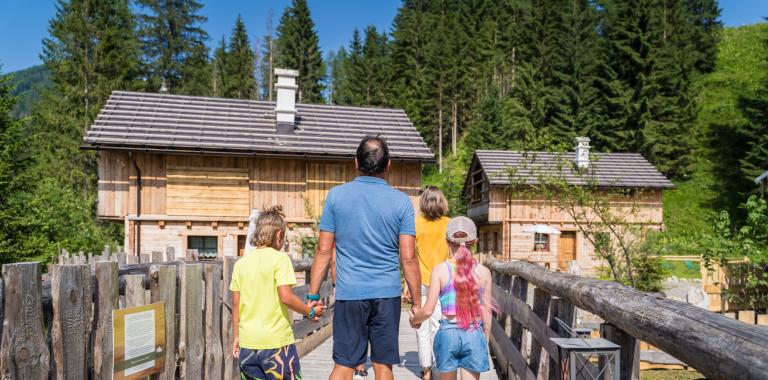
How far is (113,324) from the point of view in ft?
A: 10.5

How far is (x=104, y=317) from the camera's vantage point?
3246mm

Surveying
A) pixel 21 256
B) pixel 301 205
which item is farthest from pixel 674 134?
pixel 21 256

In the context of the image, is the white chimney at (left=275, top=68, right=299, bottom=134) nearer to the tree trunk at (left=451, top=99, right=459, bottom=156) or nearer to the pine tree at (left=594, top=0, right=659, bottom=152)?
the pine tree at (left=594, top=0, right=659, bottom=152)

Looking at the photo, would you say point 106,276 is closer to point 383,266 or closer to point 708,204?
point 383,266

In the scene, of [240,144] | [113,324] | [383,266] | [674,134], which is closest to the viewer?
[113,324]

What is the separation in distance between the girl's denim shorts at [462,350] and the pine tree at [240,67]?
1821 inches

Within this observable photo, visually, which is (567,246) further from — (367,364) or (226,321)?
(226,321)

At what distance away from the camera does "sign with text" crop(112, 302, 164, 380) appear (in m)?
3.27

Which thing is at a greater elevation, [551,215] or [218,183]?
[218,183]

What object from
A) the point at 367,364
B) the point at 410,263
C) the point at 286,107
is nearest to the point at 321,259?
the point at 410,263

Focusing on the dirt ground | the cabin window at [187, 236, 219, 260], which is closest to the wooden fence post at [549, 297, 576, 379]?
the dirt ground

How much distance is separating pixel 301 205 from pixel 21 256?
27.3 feet

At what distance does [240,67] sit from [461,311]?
49.8m

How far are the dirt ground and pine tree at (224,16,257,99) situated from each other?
42.4 m
